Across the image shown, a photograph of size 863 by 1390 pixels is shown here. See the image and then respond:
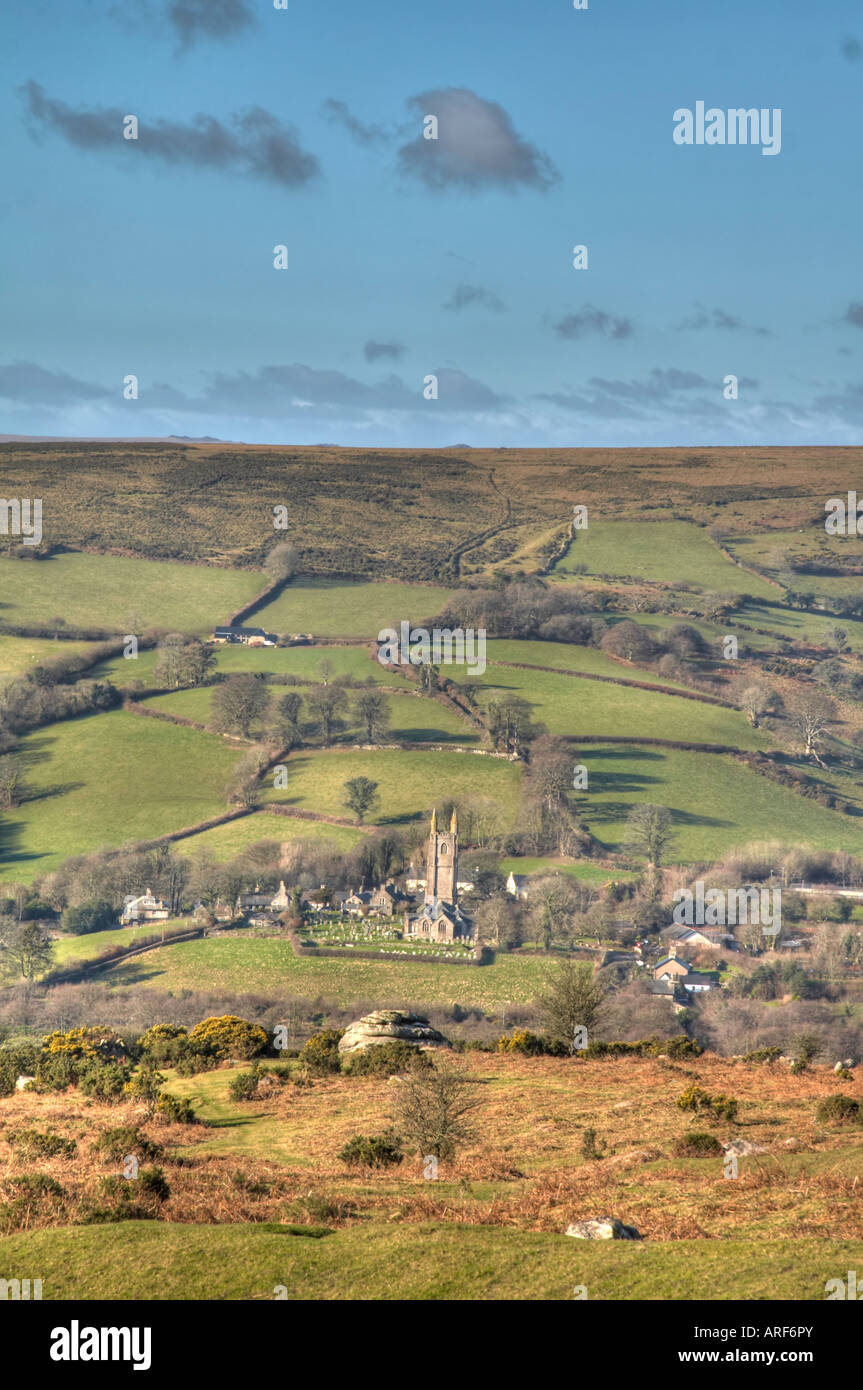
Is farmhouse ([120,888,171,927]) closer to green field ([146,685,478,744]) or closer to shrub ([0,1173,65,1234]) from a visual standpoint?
green field ([146,685,478,744])

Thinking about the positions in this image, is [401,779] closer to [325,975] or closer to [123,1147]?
[325,975]

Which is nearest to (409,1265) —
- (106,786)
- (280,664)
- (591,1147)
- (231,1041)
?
(591,1147)

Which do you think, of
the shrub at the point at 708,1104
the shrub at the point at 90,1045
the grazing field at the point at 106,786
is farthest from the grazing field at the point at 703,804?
the shrub at the point at 708,1104

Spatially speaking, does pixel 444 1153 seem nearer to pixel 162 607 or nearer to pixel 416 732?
pixel 416 732

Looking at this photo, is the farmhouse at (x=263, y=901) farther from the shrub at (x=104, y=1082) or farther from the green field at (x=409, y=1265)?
the green field at (x=409, y=1265)

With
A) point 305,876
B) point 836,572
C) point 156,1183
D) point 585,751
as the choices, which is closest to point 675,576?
point 836,572
